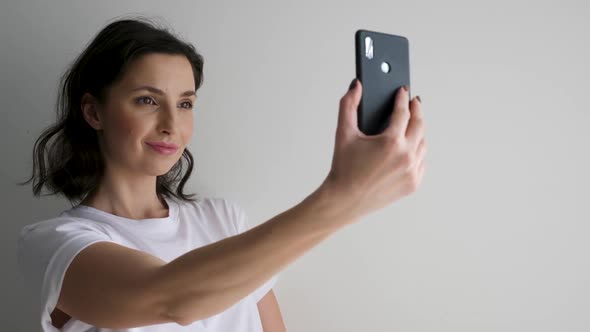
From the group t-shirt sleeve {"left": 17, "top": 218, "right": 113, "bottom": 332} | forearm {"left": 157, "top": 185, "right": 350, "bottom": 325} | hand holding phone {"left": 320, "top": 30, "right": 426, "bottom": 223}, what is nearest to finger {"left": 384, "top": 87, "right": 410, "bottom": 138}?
hand holding phone {"left": 320, "top": 30, "right": 426, "bottom": 223}

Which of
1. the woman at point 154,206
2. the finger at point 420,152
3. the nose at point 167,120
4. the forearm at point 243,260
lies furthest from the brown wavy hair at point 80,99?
the finger at point 420,152

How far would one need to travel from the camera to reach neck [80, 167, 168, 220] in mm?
1206

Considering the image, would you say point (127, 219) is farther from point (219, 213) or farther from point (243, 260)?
point (243, 260)

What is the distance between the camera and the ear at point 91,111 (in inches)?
46.4

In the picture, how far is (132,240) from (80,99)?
0.33m

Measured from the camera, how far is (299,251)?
699 mm

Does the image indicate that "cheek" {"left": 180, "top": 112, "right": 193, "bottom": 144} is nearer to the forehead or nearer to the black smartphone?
the forehead

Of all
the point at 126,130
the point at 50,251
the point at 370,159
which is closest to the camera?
the point at 370,159

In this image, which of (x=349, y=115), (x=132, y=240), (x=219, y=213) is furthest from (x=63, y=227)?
(x=349, y=115)

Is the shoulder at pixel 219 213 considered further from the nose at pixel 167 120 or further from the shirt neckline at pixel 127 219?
→ the nose at pixel 167 120

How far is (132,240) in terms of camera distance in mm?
1156

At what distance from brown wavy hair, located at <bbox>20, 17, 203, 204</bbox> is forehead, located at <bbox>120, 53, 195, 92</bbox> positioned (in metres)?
0.01

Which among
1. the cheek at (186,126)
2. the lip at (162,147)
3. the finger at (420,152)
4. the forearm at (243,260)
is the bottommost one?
the forearm at (243,260)

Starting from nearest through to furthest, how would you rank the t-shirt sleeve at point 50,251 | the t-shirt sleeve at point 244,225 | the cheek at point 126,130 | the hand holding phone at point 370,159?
A: the hand holding phone at point 370,159, the t-shirt sleeve at point 50,251, the cheek at point 126,130, the t-shirt sleeve at point 244,225
